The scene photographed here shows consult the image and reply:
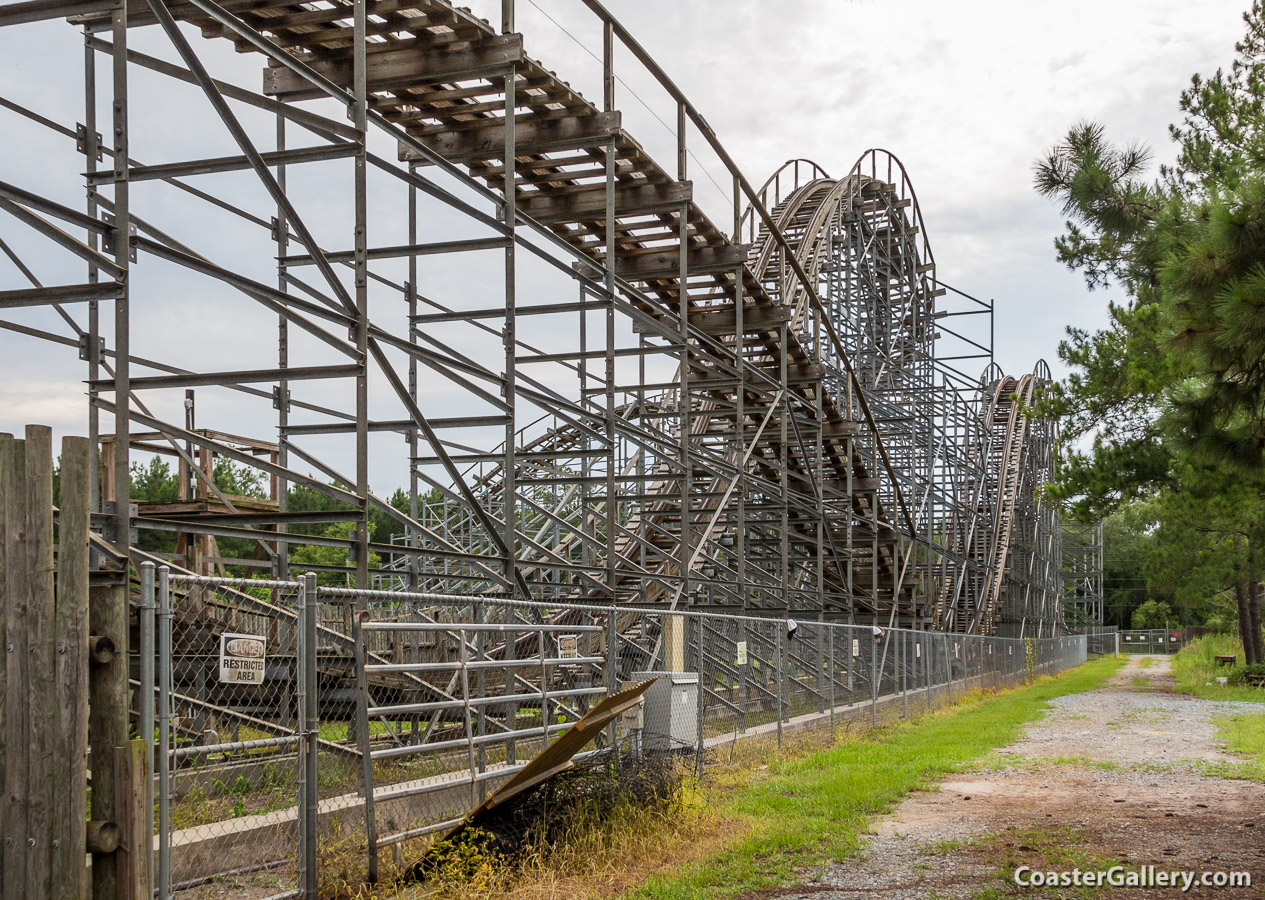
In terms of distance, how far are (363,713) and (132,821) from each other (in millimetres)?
1564

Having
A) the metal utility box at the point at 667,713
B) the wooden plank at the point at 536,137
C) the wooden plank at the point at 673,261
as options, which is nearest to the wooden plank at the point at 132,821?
the metal utility box at the point at 667,713

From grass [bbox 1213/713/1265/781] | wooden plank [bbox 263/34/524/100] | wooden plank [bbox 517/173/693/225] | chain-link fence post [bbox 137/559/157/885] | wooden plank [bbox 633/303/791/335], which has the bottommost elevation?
grass [bbox 1213/713/1265/781]

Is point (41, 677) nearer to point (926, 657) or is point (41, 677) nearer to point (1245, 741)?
point (1245, 741)

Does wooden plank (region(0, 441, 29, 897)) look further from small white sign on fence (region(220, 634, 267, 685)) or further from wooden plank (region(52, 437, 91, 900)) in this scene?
small white sign on fence (region(220, 634, 267, 685))

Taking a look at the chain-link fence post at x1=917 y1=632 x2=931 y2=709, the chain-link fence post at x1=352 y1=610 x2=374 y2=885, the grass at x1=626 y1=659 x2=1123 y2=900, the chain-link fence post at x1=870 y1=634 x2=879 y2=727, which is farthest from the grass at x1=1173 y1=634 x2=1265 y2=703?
the chain-link fence post at x1=352 y1=610 x2=374 y2=885

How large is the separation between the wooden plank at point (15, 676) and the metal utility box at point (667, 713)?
241 inches

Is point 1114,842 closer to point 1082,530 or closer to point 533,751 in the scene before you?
point 533,751

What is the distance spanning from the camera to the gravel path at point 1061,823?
7.92 metres

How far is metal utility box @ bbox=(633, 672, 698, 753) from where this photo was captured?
10867mm

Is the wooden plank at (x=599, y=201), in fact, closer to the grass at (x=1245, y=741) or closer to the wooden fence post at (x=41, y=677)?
the grass at (x=1245, y=741)

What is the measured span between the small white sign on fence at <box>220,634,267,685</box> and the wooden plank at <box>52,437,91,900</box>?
0.63 metres

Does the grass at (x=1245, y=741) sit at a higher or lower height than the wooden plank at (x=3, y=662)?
lower

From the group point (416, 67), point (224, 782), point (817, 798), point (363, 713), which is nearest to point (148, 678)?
point (363, 713)

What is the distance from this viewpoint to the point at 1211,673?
3816cm
